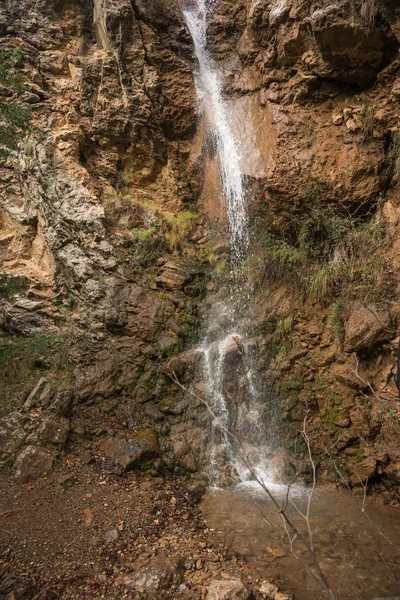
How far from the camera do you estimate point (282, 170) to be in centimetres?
740

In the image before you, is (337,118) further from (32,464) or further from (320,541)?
(32,464)

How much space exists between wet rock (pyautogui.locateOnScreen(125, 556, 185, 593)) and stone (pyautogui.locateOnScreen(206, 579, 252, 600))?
0.38 metres

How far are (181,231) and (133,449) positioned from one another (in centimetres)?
514

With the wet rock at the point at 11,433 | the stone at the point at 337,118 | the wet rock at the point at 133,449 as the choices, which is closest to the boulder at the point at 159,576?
the wet rock at the point at 133,449

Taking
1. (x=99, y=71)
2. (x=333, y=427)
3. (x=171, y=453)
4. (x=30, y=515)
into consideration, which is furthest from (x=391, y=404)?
(x=99, y=71)

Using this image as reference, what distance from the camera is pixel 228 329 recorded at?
7.54 metres

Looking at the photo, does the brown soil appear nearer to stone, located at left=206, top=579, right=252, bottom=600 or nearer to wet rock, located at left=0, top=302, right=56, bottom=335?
stone, located at left=206, top=579, right=252, bottom=600

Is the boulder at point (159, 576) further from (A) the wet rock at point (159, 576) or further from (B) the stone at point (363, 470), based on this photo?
(B) the stone at point (363, 470)

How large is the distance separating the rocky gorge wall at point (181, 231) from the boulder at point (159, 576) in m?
1.78

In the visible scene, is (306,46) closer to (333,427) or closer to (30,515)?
(333,427)

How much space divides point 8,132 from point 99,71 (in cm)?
347

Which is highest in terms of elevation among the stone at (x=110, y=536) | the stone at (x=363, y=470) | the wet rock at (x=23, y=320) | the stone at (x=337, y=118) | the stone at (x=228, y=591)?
the stone at (x=337, y=118)

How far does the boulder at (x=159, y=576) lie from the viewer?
3690 mm

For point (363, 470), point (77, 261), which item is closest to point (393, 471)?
point (363, 470)
